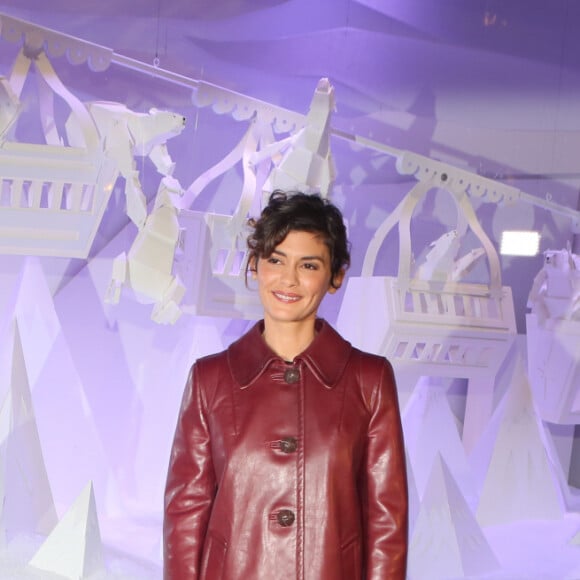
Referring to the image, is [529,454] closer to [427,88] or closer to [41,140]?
[427,88]

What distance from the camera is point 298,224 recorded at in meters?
1.18

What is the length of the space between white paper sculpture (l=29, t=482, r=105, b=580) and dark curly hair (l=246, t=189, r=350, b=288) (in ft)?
4.13

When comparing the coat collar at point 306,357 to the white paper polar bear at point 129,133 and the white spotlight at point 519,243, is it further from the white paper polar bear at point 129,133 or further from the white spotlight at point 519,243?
the white spotlight at point 519,243

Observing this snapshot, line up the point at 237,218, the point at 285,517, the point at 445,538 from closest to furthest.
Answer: the point at 285,517
the point at 237,218
the point at 445,538

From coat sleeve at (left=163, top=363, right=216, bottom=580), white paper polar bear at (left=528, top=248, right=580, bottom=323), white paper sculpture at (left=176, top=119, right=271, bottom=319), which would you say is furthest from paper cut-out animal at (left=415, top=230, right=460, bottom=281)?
coat sleeve at (left=163, top=363, right=216, bottom=580)

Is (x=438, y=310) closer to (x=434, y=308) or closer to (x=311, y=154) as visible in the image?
(x=434, y=308)

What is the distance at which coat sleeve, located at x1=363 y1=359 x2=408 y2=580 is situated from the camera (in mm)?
1117

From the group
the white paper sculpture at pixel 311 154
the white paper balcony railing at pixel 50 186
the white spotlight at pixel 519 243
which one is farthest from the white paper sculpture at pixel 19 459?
the white spotlight at pixel 519 243

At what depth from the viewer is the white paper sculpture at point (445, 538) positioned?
8.10 feet

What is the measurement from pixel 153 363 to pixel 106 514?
442 millimetres

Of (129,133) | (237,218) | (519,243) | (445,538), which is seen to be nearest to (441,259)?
(519,243)

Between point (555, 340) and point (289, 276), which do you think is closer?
point (289, 276)

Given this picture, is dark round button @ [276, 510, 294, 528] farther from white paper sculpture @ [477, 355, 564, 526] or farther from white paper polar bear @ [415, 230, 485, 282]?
white paper sculpture @ [477, 355, 564, 526]

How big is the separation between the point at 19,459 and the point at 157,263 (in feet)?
2.10
